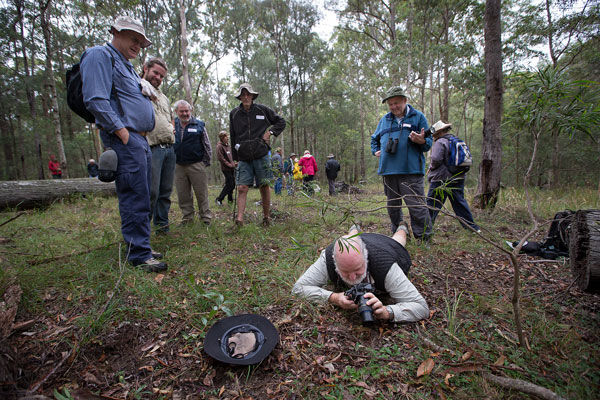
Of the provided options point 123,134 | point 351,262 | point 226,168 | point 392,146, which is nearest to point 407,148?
point 392,146

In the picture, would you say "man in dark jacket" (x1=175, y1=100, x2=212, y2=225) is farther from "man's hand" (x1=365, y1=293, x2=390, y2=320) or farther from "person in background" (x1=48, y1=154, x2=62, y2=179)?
"person in background" (x1=48, y1=154, x2=62, y2=179)

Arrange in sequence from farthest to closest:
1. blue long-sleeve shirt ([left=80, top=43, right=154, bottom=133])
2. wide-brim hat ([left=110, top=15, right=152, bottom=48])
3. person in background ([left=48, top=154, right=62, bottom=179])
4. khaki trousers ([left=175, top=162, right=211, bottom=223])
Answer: person in background ([left=48, top=154, right=62, bottom=179]), khaki trousers ([left=175, top=162, right=211, bottom=223]), wide-brim hat ([left=110, top=15, right=152, bottom=48]), blue long-sleeve shirt ([left=80, top=43, right=154, bottom=133])

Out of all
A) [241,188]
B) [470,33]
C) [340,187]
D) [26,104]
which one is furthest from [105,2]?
[470,33]

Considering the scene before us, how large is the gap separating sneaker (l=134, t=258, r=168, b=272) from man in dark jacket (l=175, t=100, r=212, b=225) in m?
1.64

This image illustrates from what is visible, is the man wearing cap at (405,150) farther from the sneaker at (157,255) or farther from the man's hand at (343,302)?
the sneaker at (157,255)

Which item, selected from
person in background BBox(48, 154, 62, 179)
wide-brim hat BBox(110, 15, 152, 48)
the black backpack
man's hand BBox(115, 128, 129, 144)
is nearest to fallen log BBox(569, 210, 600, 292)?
man's hand BBox(115, 128, 129, 144)

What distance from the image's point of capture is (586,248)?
195 centimetres

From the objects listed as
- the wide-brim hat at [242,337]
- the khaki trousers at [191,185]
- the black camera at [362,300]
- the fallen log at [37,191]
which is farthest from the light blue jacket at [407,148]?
the fallen log at [37,191]

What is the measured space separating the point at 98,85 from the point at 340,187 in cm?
1021

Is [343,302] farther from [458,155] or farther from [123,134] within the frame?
[458,155]

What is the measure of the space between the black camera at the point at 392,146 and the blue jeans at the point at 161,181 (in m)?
2.87

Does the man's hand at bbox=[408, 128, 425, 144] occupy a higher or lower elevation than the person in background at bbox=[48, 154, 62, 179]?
lower

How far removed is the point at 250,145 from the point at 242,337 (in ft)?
9.35

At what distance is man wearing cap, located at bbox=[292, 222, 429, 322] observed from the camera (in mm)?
1872
